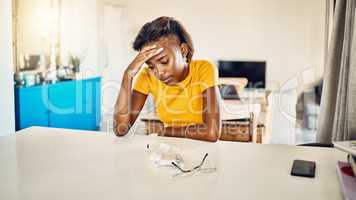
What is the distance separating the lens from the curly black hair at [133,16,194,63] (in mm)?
1874

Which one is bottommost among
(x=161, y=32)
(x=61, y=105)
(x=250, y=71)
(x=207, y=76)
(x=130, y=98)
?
(x=61, y=105)

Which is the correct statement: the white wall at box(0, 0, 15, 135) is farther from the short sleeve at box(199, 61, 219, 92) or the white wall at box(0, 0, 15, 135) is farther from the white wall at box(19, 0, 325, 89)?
the short sleeve at box(199, 61, 219, 92)

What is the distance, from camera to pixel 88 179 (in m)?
1.07

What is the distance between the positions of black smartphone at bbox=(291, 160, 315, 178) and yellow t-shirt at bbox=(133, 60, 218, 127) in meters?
0.69

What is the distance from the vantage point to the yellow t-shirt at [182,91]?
1.86 meters

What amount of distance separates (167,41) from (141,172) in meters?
0.87

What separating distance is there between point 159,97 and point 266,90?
348 cm

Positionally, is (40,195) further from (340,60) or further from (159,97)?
(340,60)

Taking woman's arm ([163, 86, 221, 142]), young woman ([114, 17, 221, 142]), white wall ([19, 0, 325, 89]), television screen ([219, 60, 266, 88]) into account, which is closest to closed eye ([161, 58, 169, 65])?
young woman ([114, 17, 221, 142])

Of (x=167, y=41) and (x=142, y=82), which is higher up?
(x=167, y=41)

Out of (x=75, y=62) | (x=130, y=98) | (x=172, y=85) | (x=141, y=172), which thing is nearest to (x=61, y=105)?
(x=75, y=62)

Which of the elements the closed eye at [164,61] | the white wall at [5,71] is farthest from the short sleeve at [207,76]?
the white wall at [5,71]

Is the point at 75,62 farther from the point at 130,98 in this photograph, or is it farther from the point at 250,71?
the point at 130,98

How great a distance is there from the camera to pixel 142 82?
192 centimetres
